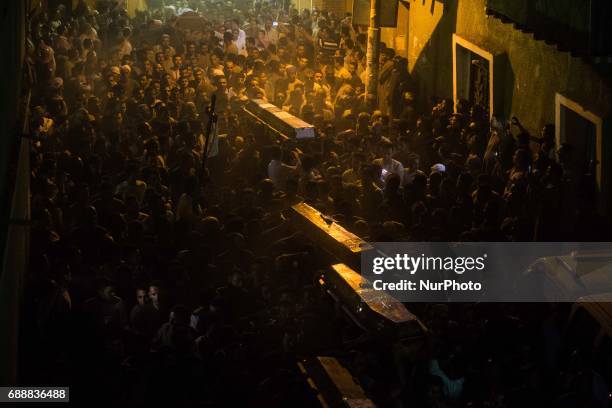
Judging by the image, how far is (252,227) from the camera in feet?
37.4

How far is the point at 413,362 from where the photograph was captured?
26.0 ft

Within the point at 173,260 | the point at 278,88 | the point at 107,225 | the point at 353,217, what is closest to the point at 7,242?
the point at 173,260

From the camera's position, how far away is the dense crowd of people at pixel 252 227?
8688 mm

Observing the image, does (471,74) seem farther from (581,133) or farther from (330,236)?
(330,236)

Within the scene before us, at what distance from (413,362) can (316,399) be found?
86 cm

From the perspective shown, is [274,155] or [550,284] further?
[274,155]

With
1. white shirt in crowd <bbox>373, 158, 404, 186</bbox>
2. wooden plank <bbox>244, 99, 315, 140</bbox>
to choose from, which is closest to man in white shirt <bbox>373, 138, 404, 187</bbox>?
white shirt in crowd <bbox>373, 158, 404, 186</bbox>

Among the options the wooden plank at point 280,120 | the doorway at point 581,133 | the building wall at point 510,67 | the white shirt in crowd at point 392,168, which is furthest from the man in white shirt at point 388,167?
the building wall at point 510,67

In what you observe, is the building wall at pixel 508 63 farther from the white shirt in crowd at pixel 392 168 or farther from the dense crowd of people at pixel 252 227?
the white shirt in crowd at pixel 392 168

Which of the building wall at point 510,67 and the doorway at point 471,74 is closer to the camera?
the building wall at point 510,67

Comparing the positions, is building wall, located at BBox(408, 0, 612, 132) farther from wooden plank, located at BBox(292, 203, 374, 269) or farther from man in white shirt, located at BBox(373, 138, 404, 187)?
wooden plank, located at BBox(292, 203, 374, 269)

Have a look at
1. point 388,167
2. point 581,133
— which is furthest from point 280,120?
point 581,133

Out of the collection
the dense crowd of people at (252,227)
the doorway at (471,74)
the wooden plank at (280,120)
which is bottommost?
the dense crowd of people at (252,227)

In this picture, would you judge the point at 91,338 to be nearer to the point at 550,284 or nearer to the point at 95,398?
the point at 95,398
